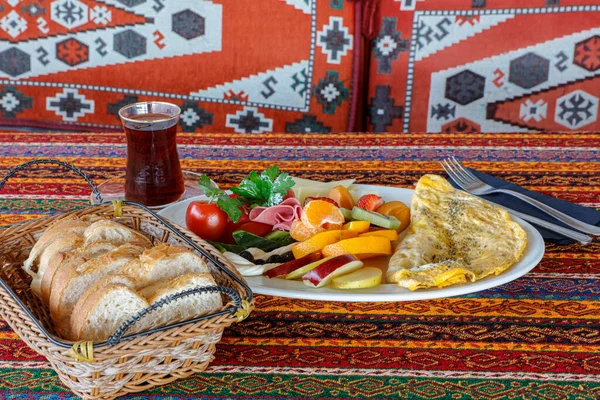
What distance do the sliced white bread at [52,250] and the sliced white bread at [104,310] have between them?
0.17 m

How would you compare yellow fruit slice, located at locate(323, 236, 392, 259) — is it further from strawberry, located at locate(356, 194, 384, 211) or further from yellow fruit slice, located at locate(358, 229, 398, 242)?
strawberry, located at locate(356, 194, 384, 211)

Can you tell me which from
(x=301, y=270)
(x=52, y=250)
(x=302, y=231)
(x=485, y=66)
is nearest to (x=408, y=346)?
(x=301, y=270)

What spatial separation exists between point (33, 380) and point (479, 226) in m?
0.87

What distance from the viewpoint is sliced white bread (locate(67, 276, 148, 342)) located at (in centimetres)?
94

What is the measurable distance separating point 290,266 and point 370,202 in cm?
30

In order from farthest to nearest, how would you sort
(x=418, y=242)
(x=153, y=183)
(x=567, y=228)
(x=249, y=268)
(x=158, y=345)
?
(x=153, y=183)
(x=567, y=228)
(x=418, y=242)
(x=249, y=268)
(x=158, y=345)

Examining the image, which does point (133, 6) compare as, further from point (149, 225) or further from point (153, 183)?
point (149, 225)

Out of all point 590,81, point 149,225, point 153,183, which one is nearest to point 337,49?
point 590,81

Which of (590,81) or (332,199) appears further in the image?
(590,81)

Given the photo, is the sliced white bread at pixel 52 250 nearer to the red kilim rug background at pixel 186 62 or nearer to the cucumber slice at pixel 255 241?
the cucumber slice at pixel 255 241

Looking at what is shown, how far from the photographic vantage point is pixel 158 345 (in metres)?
0.90

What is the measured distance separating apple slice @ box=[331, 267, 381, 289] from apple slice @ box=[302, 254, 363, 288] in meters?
0.01

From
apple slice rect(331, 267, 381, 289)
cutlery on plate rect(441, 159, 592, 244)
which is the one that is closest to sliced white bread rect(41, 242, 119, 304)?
apple slice rect(331, 267, 381, 289)

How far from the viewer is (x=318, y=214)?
1357 millimetres
